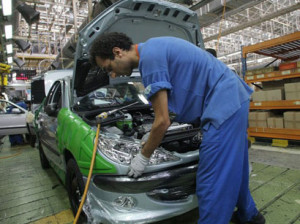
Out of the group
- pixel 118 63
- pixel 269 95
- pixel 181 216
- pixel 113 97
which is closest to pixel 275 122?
pixel 269 95

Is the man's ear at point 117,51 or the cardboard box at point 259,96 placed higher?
the man's ear at point 117,51

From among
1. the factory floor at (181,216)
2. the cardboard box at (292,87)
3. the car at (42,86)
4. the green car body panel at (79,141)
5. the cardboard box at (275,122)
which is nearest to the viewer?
the green car body panel at (79,141)

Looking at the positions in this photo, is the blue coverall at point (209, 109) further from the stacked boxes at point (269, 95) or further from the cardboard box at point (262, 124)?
the cardboard box at point (262, 124)

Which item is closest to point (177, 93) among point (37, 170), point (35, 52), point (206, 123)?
point (206, 123)

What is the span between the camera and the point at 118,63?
1.52 m

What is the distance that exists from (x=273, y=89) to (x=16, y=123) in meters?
6.33

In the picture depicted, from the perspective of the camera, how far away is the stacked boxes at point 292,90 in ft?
13.5

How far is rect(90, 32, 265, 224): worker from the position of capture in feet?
4.53

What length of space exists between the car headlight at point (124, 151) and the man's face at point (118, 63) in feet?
1.81

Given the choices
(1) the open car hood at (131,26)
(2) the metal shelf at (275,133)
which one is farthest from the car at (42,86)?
(2) the metal shelf at (275,133)

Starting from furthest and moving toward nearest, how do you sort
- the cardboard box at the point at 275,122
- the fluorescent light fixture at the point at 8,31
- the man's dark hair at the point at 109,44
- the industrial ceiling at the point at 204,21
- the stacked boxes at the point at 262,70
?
the fluorescent light fixture at the point at 8,31 → the industrial ceiling at the point at 204,21 → the stacked boxes at the point at 262,70 → the cardboard box at the point at 275,122 → the man's dark hair at the point at 109,44

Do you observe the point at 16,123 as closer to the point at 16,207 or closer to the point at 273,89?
the point at 16,207

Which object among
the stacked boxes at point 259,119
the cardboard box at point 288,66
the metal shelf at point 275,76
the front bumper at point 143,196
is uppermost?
the cardboard box at point 288,66

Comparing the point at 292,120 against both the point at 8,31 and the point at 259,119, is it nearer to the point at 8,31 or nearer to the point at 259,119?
the point at 259,119
